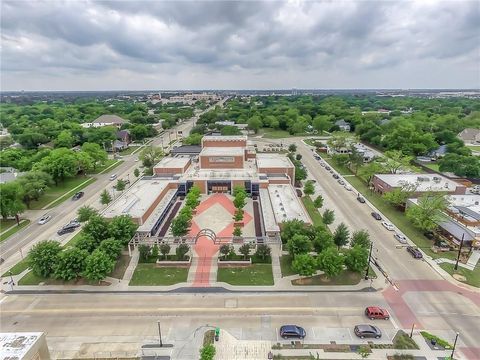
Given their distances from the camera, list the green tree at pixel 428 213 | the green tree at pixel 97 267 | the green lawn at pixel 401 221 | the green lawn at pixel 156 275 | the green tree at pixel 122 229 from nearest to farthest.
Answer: the green tree at pixel 97 267, the green lawn at pixel 156 275, the green tree at pixel 122 229, the green lawn at pixel 401 221, the green tree at pixel 428 213

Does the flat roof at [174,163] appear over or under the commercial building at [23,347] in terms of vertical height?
over

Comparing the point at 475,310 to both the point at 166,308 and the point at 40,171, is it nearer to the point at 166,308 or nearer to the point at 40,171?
the point at 166,308

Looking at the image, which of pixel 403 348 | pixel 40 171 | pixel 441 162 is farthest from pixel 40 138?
pixel 441 162

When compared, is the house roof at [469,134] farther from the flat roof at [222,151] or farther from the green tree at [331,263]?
the green tree at [331,263]

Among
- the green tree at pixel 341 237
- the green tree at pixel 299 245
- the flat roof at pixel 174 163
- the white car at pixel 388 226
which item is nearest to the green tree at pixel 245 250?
the green tree at pixel 299 245

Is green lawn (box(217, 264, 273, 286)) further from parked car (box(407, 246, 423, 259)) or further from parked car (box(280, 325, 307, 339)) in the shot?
→ parked car (box(407, 246, 423, 259))

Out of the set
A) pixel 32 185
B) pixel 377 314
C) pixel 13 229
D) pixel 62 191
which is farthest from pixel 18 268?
pixel 377 314
